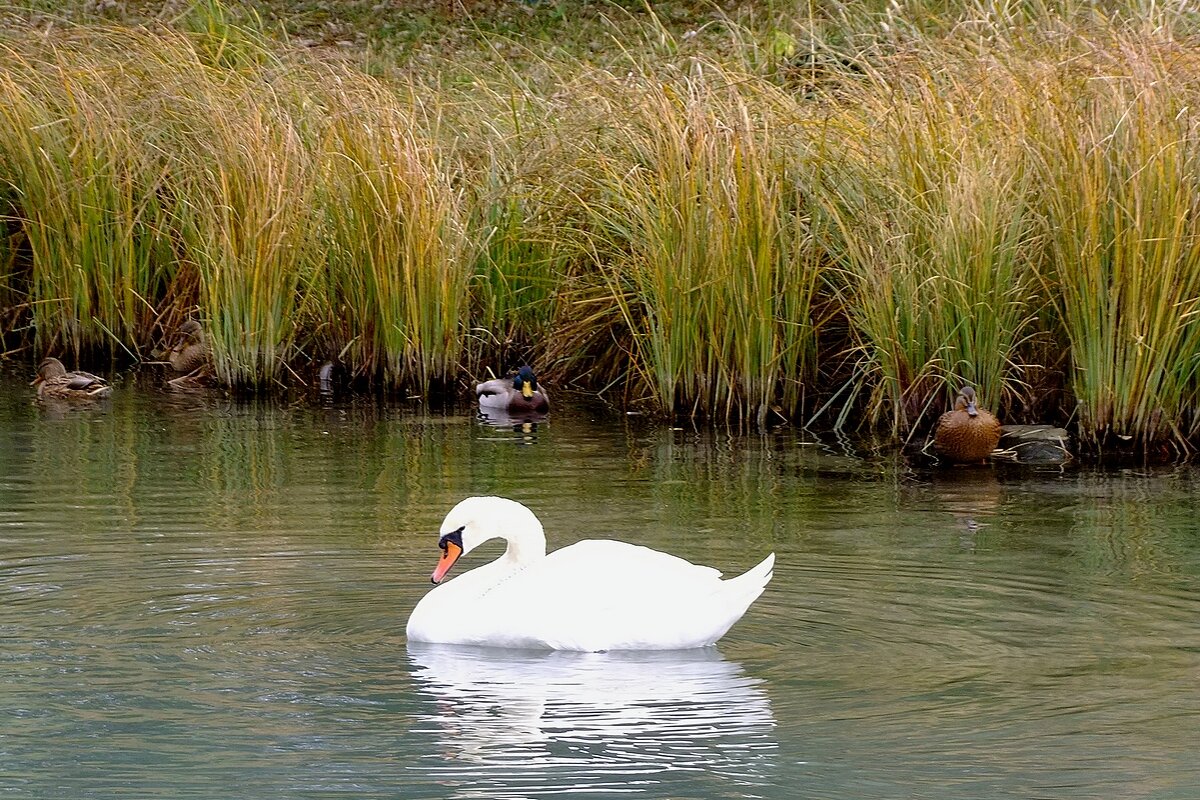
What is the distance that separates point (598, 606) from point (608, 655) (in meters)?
0.16

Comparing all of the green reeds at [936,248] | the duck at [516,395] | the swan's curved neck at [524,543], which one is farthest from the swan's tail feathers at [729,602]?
the duck at [516,395]

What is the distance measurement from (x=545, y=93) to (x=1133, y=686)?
9.43 m

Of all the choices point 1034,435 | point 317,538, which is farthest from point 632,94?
point 317,538

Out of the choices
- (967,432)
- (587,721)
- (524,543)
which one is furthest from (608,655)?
(967,432)

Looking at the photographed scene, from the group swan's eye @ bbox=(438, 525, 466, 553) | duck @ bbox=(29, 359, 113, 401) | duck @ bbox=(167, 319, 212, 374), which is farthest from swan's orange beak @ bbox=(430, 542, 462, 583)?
duck @ bbox=(167, 319, 212, 374)

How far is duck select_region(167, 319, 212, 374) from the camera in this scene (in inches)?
474

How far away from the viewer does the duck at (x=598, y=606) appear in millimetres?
5852

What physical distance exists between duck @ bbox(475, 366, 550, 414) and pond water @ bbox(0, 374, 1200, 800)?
1372 millimetres

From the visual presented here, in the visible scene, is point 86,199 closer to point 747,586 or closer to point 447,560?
point 447,560

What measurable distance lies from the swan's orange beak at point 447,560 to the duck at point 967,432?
3791 millimetres

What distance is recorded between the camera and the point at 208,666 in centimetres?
557

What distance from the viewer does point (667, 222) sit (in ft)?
34.0

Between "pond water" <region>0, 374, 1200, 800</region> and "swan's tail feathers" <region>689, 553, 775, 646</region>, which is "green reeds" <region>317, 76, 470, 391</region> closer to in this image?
"pond water" <region>0, 374, 1200, 800</region>

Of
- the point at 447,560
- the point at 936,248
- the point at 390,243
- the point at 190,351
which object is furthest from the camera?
the point at 190,351
